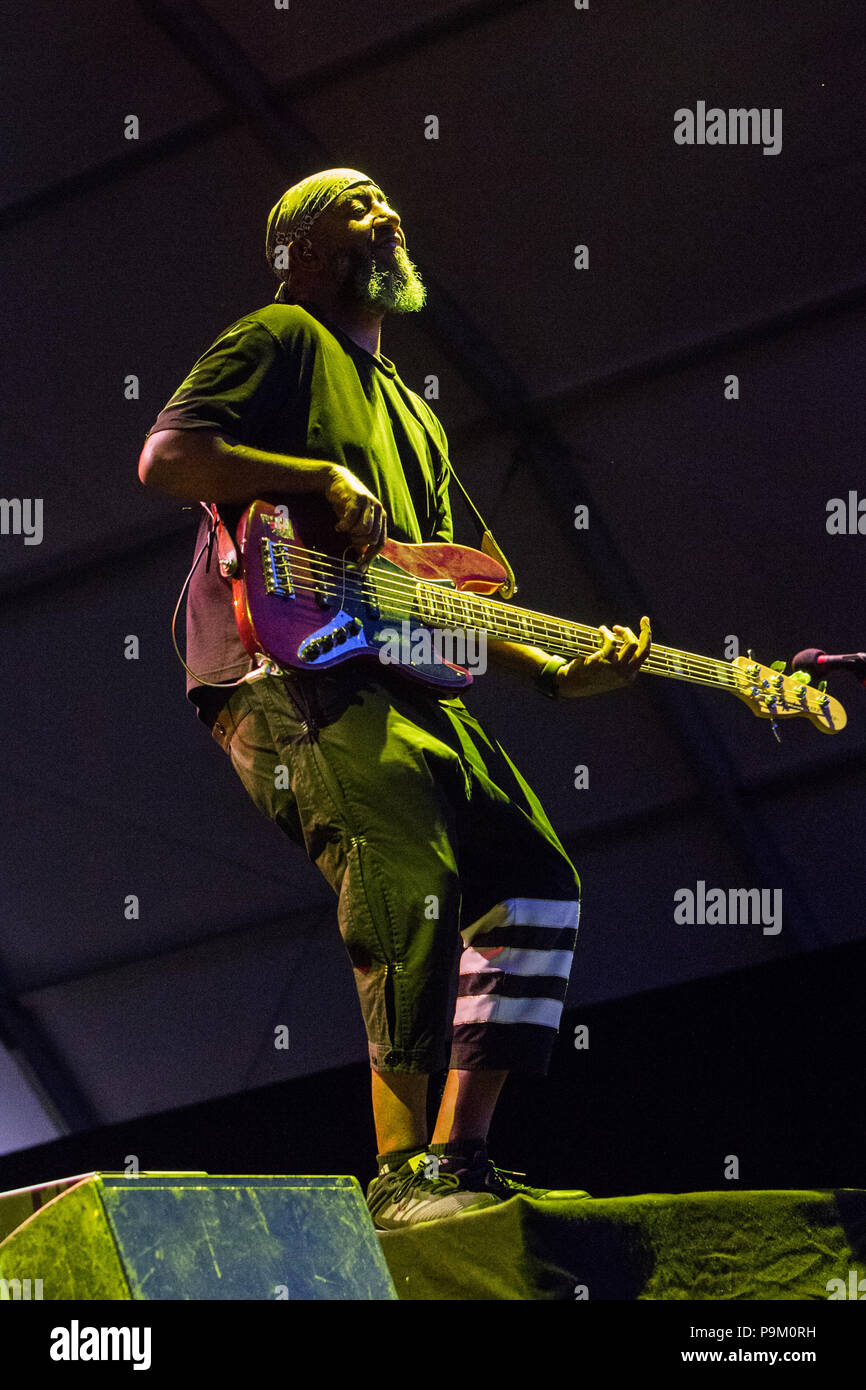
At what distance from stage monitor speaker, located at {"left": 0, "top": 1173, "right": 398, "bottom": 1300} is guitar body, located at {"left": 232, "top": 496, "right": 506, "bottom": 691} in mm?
988

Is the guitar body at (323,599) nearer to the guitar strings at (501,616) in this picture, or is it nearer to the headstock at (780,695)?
the guitar strings at (501,616)

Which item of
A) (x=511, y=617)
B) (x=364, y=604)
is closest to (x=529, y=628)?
(x=511, y=617)

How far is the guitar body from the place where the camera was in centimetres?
260

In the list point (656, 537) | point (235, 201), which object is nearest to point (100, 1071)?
point (656, 537)

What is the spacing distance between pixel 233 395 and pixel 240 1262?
1635mm

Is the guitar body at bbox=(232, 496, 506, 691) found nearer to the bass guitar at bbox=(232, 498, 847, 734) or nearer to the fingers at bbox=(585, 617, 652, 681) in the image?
the bass guitar at bbox=(232, 498, 847, 734)

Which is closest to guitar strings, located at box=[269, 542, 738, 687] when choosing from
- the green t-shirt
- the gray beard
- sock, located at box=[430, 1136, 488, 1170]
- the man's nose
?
the green t-shirt

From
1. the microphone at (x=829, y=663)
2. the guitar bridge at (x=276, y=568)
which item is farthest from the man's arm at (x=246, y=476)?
the microphone at (x=829, y=663)

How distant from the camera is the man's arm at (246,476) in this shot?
2.66 m

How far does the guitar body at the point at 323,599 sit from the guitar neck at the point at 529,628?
37 millimetres

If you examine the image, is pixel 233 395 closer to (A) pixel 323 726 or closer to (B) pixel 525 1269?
(A) pixel 323 726

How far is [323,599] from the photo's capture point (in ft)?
8.77

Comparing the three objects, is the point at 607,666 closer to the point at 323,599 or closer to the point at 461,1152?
the point at 323,599
